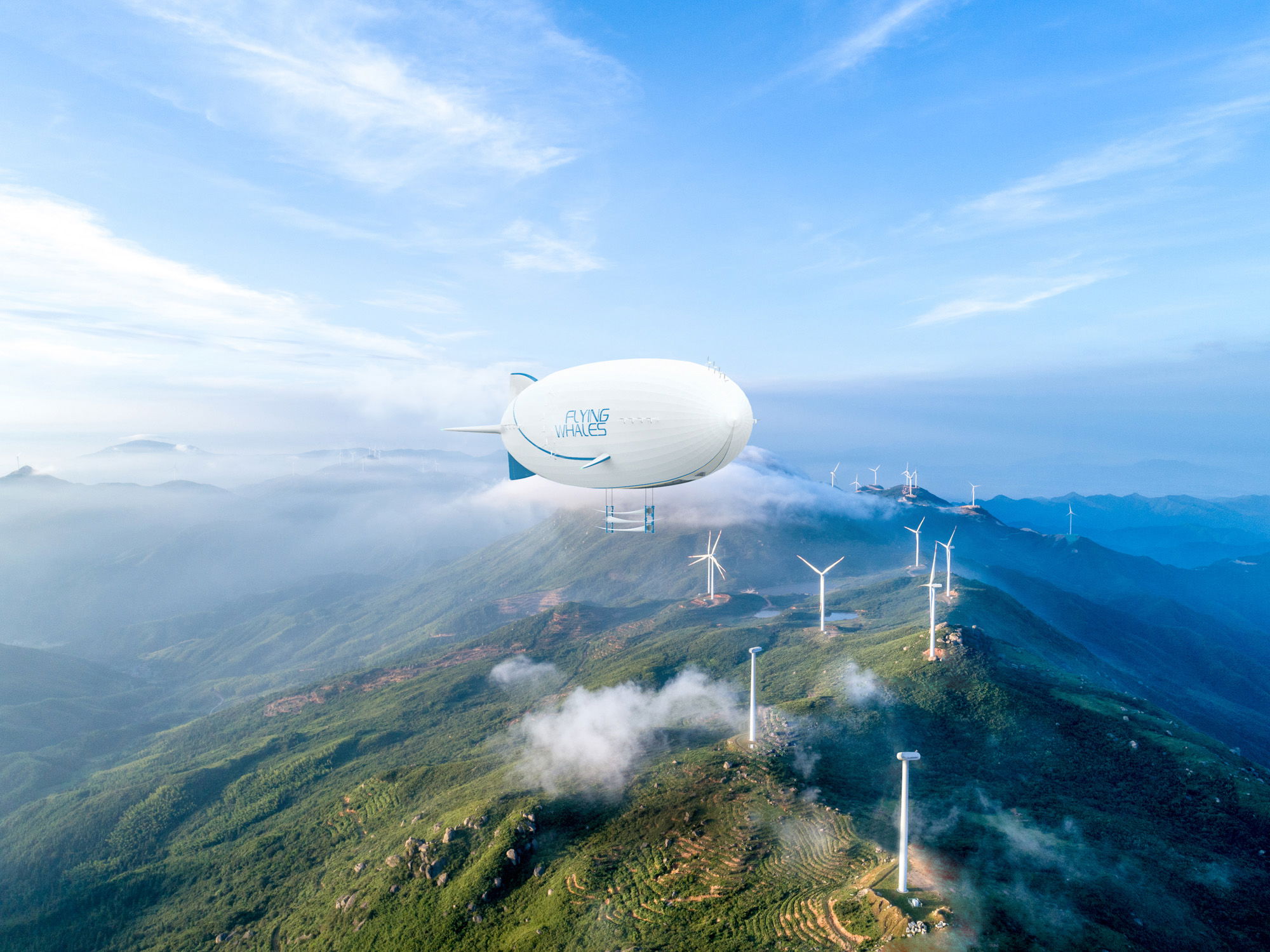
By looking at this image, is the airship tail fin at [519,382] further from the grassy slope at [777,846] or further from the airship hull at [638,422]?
the grassy slope at [777,846]

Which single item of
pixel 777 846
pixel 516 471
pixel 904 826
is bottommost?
pixel 777 846

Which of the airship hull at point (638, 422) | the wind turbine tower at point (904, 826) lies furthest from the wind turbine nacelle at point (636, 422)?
the wind turbine tower at point (904, 826)

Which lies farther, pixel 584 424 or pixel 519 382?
pixel 519 382

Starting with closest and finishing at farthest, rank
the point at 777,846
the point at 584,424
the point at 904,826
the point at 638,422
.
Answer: the point at 638,422
the point at 584,424
the point at 904,826
the point at 777,846

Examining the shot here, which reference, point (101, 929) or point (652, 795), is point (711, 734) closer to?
point (652, 795)

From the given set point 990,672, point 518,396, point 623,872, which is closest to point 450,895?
point 623,872

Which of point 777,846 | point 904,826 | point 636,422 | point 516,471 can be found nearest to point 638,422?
point 636,422

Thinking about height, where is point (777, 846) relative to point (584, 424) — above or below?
below

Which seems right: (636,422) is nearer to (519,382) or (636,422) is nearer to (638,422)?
(638,422)

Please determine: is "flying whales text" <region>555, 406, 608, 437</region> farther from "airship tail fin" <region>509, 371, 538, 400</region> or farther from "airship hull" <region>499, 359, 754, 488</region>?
"airship tail fin" <region>509, 371, 538, 400</region>
